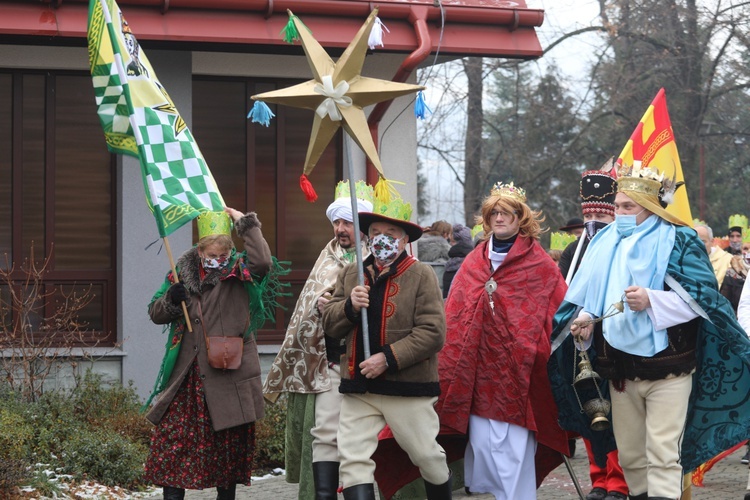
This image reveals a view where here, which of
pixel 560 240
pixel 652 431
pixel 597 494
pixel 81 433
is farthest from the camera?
pixel 560 240

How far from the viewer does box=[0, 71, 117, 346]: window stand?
1057 centimetres

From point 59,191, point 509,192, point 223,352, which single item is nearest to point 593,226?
point 509,192

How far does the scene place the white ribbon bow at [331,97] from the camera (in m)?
6.05

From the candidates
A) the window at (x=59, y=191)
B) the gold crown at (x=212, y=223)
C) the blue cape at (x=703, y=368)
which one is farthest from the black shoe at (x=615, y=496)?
the window at (x=59, y=191)

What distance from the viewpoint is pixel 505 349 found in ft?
22.1

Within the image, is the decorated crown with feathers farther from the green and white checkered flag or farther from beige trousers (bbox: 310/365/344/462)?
the green and white checkered flag

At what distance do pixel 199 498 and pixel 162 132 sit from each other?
2.57m

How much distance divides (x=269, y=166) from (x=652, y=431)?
5.93 meters

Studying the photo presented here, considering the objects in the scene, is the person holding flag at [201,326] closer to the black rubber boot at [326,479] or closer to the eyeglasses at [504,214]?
the black rubber boot at [326,479]

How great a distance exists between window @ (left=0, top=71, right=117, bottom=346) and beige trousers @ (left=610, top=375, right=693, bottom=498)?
554cm

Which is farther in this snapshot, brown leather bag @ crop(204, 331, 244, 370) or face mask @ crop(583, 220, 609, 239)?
face mask @ crop(583, 220, 609, 239)

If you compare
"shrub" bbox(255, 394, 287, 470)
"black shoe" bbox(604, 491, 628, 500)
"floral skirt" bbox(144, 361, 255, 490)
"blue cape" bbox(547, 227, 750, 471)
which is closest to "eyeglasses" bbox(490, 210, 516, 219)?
"blue cape" bbox(547, 227, 750, 471)

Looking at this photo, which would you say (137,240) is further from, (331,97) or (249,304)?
(331,97)

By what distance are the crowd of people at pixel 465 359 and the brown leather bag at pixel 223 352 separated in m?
0.04
